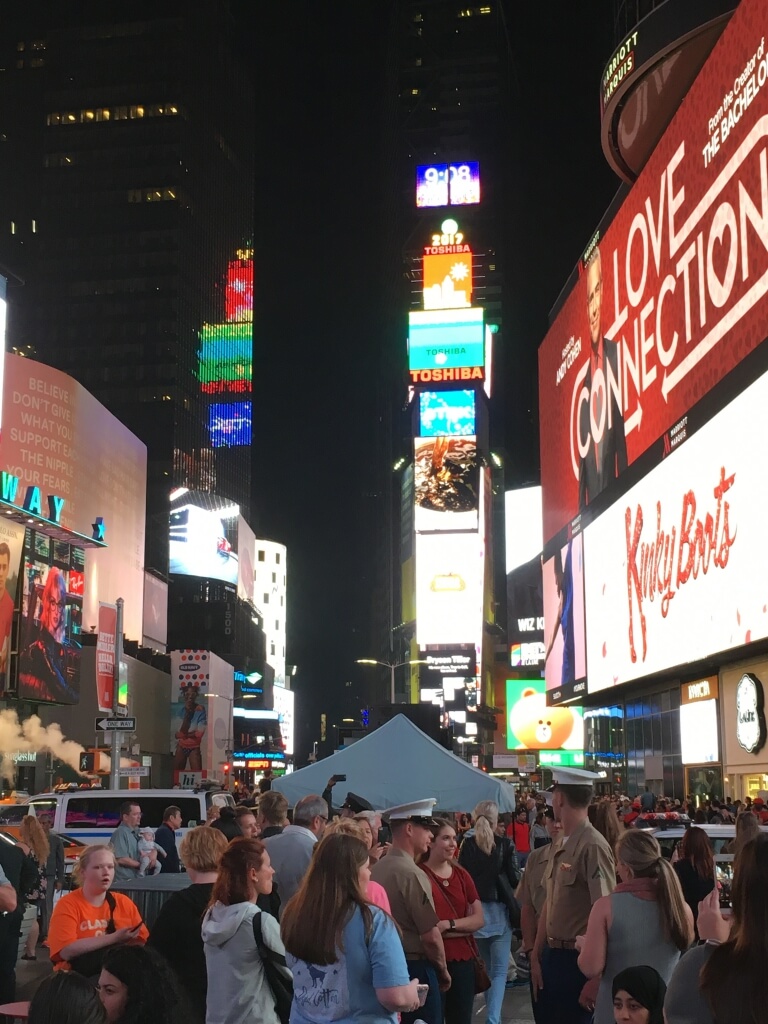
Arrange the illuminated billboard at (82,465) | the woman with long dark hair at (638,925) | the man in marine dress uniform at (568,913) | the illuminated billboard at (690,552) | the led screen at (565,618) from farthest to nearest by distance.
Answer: the illuminated billboard at (82,465), the led screen at (565,618), the illuminated billboard at (690,552), the man in marine dress uniform at (568,913), the woman with long dark hair at (638,925)

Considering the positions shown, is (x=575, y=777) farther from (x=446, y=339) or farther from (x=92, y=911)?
(x=446, y=339)

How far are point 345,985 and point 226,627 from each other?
402 feet

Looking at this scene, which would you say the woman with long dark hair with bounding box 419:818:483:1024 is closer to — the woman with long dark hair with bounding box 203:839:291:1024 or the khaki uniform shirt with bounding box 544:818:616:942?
the khaki uniform shirt with bounding box 544:818:616:942

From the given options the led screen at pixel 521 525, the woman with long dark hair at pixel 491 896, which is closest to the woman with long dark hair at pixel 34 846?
the woman with long dark hair at pixel 491 896

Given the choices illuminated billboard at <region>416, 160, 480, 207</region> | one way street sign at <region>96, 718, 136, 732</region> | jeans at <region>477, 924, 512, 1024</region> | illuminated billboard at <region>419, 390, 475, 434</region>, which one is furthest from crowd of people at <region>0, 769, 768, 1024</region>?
illuminated billboard at <region>416, 160, 480, 207</region>

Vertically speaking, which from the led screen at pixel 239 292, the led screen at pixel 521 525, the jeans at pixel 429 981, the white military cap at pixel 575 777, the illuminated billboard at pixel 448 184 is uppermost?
the illuminated billboard at pixel 448 184

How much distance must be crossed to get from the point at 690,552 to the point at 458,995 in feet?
69.1

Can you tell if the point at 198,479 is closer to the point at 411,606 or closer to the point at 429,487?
the point at 411,606

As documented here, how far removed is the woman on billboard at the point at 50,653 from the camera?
58.1m

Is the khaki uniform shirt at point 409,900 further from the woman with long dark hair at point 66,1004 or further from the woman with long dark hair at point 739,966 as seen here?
the woman with long dark hair at point 66,1004

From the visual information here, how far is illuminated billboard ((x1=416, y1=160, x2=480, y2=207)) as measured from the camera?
134 meters

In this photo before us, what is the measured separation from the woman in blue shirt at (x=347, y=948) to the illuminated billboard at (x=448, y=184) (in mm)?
132113

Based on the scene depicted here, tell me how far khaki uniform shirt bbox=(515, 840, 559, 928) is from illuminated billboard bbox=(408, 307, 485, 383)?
97.9 m

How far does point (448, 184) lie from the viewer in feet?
450
